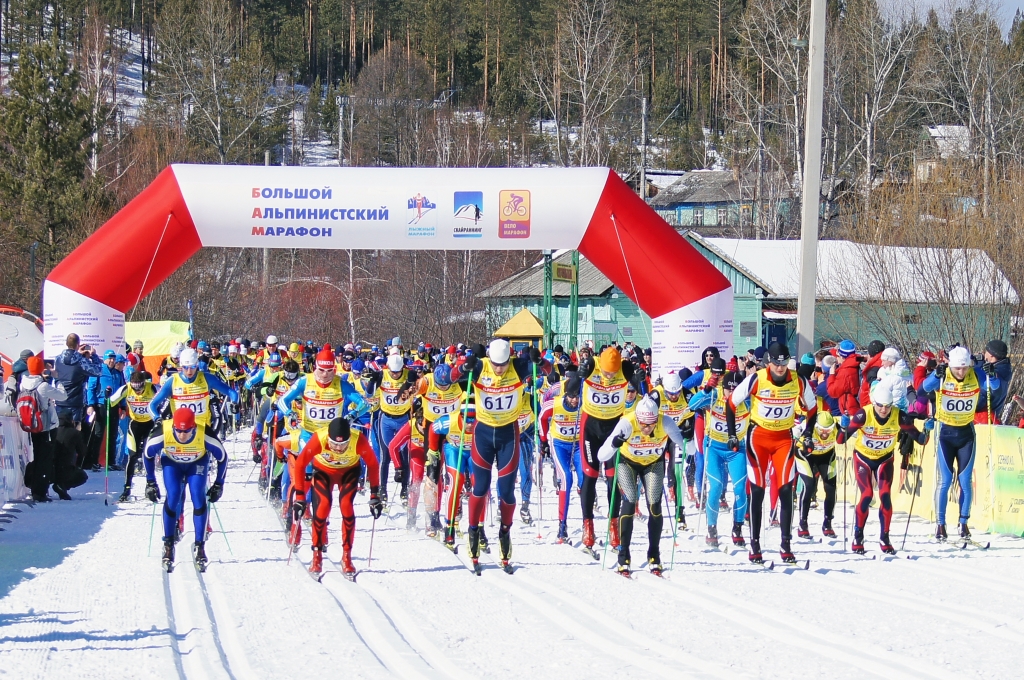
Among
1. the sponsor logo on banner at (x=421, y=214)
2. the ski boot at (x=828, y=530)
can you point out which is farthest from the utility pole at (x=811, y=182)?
the ski boot at (x=828, y=530)

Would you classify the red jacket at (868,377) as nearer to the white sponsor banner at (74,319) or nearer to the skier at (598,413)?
the skier at (598,413)

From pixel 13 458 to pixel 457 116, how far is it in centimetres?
5505

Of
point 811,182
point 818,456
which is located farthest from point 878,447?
point 811,182

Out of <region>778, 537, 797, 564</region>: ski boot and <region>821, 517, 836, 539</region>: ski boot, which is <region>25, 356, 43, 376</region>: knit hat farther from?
<region>821, 517, 836, 539</region>: ski boot

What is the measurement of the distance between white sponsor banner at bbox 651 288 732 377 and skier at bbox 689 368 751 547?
660 centimetres

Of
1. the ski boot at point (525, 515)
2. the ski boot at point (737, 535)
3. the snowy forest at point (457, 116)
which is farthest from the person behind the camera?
the snowy forest at point (457, 116)

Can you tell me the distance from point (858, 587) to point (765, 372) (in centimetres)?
208

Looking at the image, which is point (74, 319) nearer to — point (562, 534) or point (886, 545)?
point (562, 534)

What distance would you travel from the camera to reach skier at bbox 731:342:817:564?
10.6 metres

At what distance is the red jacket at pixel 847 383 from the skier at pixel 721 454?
352cm

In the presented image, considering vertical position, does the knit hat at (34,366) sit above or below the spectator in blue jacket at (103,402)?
above

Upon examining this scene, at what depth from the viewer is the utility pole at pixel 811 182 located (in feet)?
59.7

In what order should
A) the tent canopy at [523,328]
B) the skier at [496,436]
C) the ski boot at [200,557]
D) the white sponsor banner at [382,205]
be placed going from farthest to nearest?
the tent canopy at [523,328] < the white sponsor banner at [382,205] < the skier at [496,436] < the ski boot at [200,557]

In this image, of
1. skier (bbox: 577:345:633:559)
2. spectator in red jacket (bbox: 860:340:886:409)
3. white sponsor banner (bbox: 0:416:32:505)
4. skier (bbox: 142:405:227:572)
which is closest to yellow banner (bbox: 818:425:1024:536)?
spectator in red jacket (bbox: 860:340:886:409)
